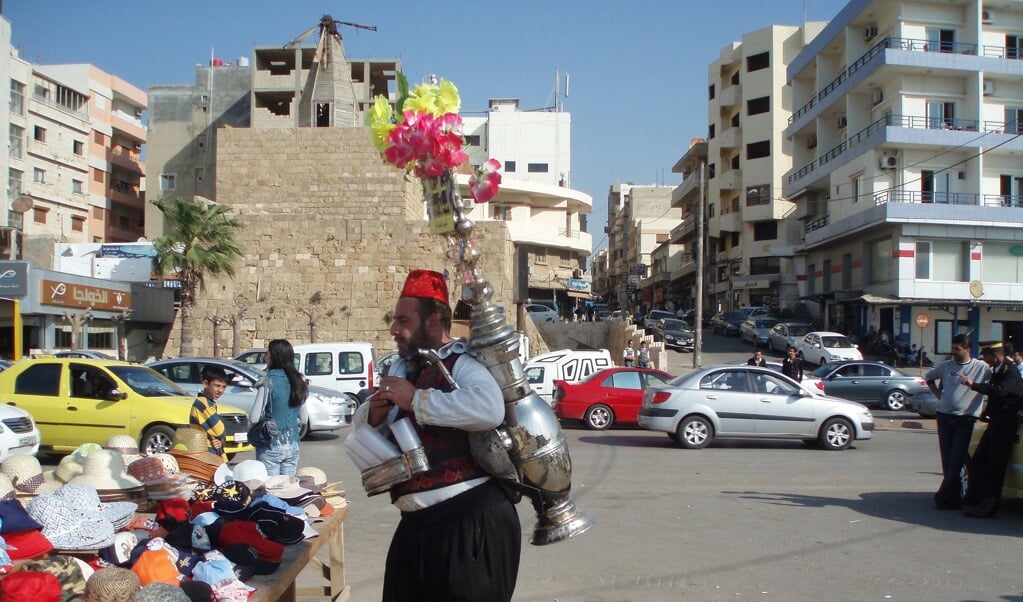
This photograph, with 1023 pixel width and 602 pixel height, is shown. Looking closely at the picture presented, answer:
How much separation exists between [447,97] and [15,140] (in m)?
50.2

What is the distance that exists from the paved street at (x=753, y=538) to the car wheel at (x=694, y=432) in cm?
153

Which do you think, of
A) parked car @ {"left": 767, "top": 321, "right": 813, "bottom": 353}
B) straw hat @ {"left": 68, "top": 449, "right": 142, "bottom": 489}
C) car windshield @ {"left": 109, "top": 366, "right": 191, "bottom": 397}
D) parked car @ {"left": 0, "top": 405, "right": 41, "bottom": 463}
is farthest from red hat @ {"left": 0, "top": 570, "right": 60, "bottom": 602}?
parked car @ {"left": 767, "top": 321, "right": 813, "bottom": 353}

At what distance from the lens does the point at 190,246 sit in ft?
101

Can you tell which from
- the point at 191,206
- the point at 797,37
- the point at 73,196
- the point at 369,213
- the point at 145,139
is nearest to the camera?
the point at 191,206

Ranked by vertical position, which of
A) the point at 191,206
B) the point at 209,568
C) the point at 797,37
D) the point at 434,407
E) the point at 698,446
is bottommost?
the point at 698,446

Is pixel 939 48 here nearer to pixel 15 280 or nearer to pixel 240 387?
pixel 240 387

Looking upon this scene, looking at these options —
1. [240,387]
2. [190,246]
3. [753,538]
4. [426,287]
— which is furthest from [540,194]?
[426,287]

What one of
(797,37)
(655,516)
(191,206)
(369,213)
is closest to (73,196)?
(369,213)

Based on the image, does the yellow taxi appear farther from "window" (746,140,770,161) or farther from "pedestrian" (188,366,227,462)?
"window" (746,140,770,161)

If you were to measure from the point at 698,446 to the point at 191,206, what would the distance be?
2260 centimetres

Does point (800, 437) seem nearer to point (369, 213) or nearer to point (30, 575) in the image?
point (30, 575)

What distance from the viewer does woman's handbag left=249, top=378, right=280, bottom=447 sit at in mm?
6941

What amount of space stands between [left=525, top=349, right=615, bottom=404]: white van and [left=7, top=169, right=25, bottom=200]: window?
3739 centimetres

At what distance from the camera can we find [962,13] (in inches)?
1446
